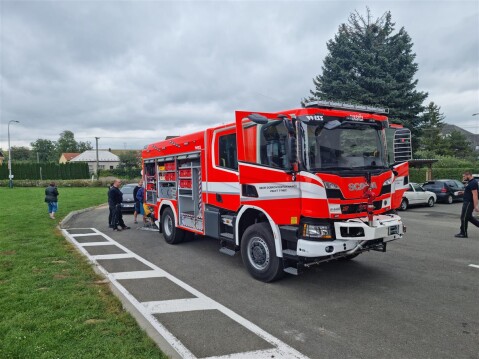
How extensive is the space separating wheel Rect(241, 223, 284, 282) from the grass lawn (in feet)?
7.68

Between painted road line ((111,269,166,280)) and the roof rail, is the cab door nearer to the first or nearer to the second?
the roof rail

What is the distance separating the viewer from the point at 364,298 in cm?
519

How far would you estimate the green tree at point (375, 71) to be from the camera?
2628cm

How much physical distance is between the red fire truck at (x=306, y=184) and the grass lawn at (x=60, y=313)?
2514 mm

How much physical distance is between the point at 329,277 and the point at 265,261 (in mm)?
1272

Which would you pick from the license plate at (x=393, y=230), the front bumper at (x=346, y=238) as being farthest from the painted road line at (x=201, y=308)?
the license plate at (x=393, y=230)

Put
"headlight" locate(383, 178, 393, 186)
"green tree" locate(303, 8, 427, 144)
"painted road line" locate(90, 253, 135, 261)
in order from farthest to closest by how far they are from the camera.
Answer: "green tree" locate(303, 8, 427, 144) < "painted road line" locate(90, 253, 135, 261) < "headlight" locate(383, 178, 393, 186)

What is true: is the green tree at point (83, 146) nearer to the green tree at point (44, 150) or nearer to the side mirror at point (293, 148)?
the green tree at point (44, 150)

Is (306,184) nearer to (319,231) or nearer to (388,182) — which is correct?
(319,231)

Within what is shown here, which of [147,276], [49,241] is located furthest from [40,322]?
[49,241]

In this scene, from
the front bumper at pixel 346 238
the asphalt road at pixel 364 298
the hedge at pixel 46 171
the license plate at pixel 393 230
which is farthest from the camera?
the hedge at pixel 46 171

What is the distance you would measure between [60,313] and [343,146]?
15.7ft

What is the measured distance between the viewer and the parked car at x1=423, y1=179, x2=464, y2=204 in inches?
795

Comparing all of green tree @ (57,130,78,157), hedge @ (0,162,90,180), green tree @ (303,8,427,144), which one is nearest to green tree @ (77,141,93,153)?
green tree @ (57,130,78,157)
